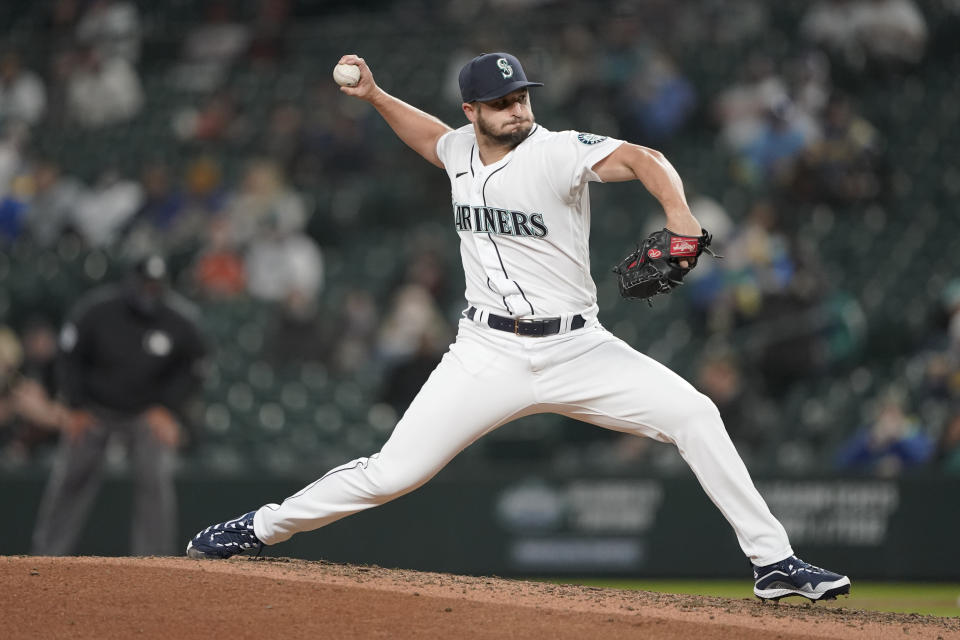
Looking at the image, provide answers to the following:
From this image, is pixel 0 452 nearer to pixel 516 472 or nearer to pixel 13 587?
pixel 516 472

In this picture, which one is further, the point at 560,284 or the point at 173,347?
the point at 173,347

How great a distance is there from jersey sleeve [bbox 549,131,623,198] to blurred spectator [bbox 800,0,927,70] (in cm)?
816

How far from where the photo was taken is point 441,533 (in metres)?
9.16

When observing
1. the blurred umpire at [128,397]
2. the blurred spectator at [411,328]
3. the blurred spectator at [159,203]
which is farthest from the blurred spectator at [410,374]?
the blurred spectator at [159,203]

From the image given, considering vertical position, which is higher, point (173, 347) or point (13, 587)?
point (173, 347)

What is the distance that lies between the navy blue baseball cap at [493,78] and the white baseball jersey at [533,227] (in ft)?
0.70

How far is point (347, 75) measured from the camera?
16.6ft

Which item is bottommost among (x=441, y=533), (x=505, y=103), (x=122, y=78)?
(x=441, y=533)

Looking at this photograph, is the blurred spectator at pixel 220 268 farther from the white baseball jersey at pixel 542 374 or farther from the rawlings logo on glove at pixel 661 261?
the rawlings logo on glove at pixel 661 261

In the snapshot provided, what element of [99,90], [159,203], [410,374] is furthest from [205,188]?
[410,374]

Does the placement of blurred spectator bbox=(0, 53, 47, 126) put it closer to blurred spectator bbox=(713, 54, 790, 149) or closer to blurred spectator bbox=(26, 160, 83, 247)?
blurred spectator bbox=(26, 160, 83, 247)

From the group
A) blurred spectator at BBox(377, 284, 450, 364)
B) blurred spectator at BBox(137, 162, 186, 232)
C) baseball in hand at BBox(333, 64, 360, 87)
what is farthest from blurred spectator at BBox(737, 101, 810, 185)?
baseball in hand at BBox(333, 64, 360, 87)

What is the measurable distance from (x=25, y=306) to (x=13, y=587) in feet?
23.1

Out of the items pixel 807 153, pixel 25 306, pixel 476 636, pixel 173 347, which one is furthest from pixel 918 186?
pixel 476 636
